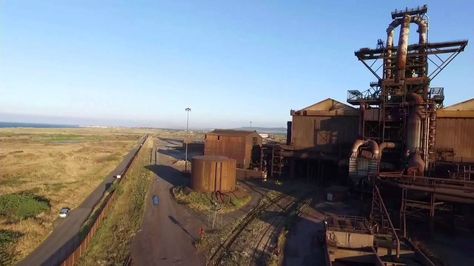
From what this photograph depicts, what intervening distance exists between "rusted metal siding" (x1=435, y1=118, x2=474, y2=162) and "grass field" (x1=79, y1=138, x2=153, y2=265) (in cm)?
3217

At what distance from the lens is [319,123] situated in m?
47.3

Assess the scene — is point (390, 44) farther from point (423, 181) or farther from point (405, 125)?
point (423, 181)

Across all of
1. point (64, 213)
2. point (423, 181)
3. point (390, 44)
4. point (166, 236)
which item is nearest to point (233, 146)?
point (390, 44)

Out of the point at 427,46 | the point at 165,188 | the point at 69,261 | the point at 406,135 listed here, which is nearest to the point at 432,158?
the point at 406,135

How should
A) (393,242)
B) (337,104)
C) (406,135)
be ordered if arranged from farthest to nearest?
(337,104) → (406,135) → (393,242)

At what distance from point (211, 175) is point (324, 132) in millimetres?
18142

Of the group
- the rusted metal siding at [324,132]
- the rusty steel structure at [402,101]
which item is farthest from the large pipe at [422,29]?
the rusted metal siding at [324,132]

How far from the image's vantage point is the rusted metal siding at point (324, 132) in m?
45.1

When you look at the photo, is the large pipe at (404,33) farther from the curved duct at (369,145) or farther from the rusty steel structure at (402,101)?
the curved duct at (369,145)

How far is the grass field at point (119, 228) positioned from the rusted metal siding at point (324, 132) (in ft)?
68.7

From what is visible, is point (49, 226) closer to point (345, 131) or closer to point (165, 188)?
point (165, 188)

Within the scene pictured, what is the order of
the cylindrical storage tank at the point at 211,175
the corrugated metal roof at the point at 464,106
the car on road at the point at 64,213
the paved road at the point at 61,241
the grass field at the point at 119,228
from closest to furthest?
1. the paved road at the point at 61,241
2. the grass field at the point at 119,228
3. the car on road at the point at 64,213
4. the cylindrical storage tank at the point at 211,175
5. the corrugated metal roof at the point at 464,106

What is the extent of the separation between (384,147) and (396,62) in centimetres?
1065

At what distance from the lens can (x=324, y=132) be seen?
4697cm
